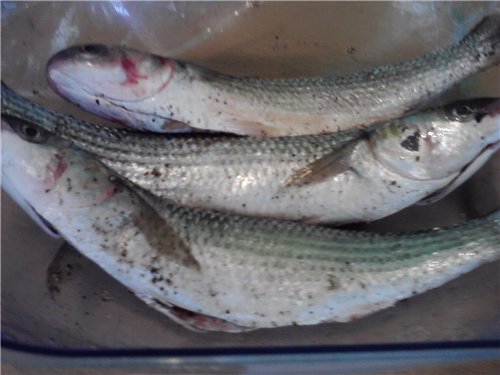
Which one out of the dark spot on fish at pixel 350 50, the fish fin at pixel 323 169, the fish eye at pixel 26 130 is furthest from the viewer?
the dark spot on fish at pixel 350 50

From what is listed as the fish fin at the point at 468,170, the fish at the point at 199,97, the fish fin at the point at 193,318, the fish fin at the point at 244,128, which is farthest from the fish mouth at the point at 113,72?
the fish fin at the point at 468,170

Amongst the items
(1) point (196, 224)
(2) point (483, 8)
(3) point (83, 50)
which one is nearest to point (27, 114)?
(3) point (83, 50)

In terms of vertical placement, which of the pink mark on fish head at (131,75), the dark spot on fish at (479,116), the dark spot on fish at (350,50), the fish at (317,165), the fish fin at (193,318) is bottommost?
the fish fin at (193,318)

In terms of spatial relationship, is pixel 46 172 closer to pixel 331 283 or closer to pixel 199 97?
pixel 199 97

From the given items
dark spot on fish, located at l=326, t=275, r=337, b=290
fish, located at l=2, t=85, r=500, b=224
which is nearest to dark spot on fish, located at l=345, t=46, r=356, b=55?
fish, located at l=2, t=85, r=500, b=224

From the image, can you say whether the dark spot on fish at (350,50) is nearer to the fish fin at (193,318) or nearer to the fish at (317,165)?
the fish at (317,165)

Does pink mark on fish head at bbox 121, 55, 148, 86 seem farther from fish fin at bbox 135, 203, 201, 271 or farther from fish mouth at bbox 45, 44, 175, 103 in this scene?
fish fin at bbox 135, 203, 201, 271

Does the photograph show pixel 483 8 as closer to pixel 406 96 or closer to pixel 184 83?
pixel 406 96
